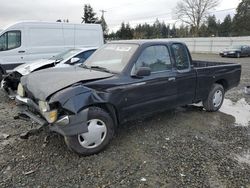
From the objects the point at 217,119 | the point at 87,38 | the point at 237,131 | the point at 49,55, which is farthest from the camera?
the point at 87,38

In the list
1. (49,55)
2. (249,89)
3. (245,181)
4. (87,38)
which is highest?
(87,38)

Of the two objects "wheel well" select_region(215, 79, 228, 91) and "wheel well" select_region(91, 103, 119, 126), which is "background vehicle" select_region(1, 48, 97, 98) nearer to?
"wheel well" select_region(91, 103, 119, 126)

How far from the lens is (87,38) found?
37.8 ft

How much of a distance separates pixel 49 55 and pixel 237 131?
7.99 metres

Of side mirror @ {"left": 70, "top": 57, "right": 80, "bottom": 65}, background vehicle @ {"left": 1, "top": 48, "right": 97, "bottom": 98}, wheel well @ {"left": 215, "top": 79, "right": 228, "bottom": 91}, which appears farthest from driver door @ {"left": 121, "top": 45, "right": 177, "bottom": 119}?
side mirror @ {"left": 70, "top": 57, "right": 80, "bottom": 65}

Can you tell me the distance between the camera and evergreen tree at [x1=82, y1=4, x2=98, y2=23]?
60031mm

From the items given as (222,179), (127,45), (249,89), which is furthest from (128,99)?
(249,89)

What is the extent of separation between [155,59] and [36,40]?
22.6 feet

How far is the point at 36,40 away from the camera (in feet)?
32.4

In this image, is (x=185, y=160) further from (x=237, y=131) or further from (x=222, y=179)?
(x=237, y=131)

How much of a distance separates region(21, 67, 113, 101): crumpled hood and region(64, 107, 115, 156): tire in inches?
20.6

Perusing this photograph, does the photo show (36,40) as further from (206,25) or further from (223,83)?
(206,25)

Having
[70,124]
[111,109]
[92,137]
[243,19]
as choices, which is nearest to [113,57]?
[111,109]

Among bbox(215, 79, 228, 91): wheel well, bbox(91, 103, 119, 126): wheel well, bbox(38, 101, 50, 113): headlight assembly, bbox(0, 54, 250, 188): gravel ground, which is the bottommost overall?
bbox(0, 54, 250, 188): gravel ground
